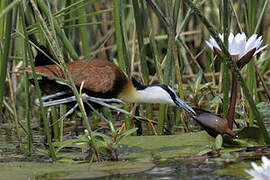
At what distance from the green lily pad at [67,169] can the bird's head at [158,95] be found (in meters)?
0.99

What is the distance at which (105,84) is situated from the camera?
11.9 ft

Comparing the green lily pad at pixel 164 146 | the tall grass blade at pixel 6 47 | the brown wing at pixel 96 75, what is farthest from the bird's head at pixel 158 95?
the tall grass blade at pixel 6 47

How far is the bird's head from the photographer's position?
3.42 m

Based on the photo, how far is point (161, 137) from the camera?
2.96 metres

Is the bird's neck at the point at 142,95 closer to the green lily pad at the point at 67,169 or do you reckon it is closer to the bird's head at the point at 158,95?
the bird's head at the point at 158,95

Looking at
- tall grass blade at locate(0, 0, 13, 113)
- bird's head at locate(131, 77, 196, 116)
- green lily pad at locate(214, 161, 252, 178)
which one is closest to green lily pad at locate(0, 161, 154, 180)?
green lily pad at locate(214, 161, 252, 178)

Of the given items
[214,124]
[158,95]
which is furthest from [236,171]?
[158,95]

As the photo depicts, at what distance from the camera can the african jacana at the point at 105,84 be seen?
353 centimetres

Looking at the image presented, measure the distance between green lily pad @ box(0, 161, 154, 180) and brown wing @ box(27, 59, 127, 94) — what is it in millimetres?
1166

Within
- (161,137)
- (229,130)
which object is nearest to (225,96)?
(229,130)

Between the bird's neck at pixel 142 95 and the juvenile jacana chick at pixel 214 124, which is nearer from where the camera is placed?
the juvenile jacana chick at pixel 214 124

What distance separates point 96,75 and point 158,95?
1.55 ft

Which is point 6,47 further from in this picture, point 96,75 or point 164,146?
point 96,75

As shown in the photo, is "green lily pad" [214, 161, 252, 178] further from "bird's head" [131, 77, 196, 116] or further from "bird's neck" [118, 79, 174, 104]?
"bird's neck" [118, 79, 174, 104]
